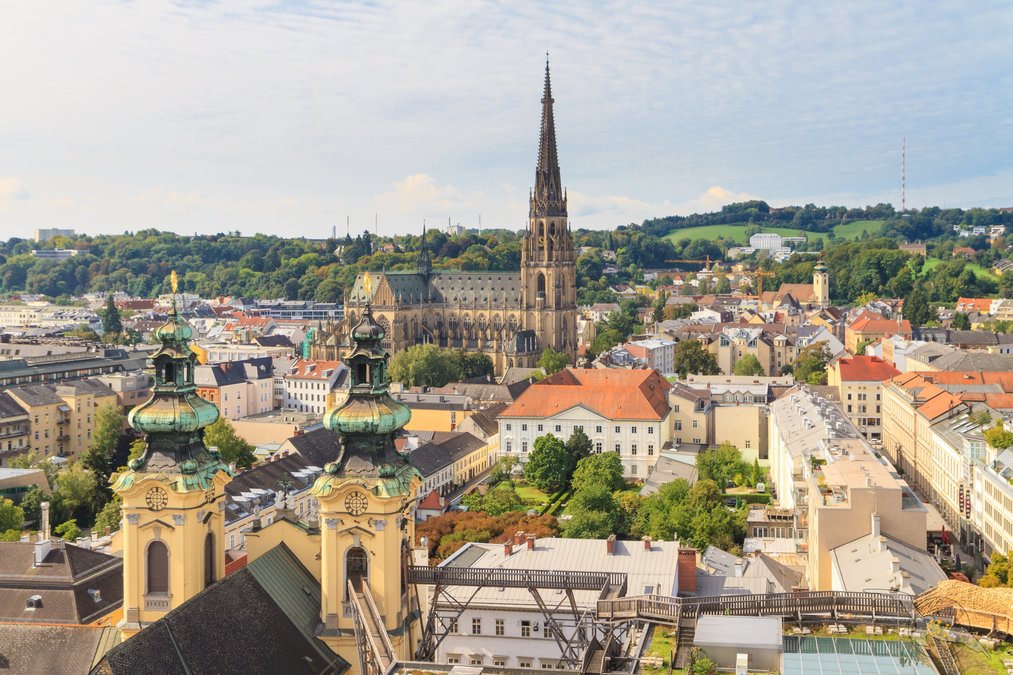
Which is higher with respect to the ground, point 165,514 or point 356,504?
point 356,504

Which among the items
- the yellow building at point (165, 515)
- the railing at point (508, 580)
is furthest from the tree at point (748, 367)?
the yellow building at point (165, 515)

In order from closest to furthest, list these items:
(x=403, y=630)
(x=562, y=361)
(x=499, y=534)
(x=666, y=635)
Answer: (x=666, y=635)
(x=403, y=630)
(x=499, y=534)
(x=562, y=361)

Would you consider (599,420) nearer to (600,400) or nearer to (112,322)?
(600,400)

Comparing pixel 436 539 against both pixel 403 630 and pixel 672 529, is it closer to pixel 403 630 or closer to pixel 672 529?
pixel 672 529

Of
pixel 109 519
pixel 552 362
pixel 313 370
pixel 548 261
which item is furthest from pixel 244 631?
pixel 548 261

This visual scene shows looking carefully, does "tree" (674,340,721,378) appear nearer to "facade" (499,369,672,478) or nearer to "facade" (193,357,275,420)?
"facade" (499,369,672,478)

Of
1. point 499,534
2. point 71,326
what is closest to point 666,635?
point 499,534
